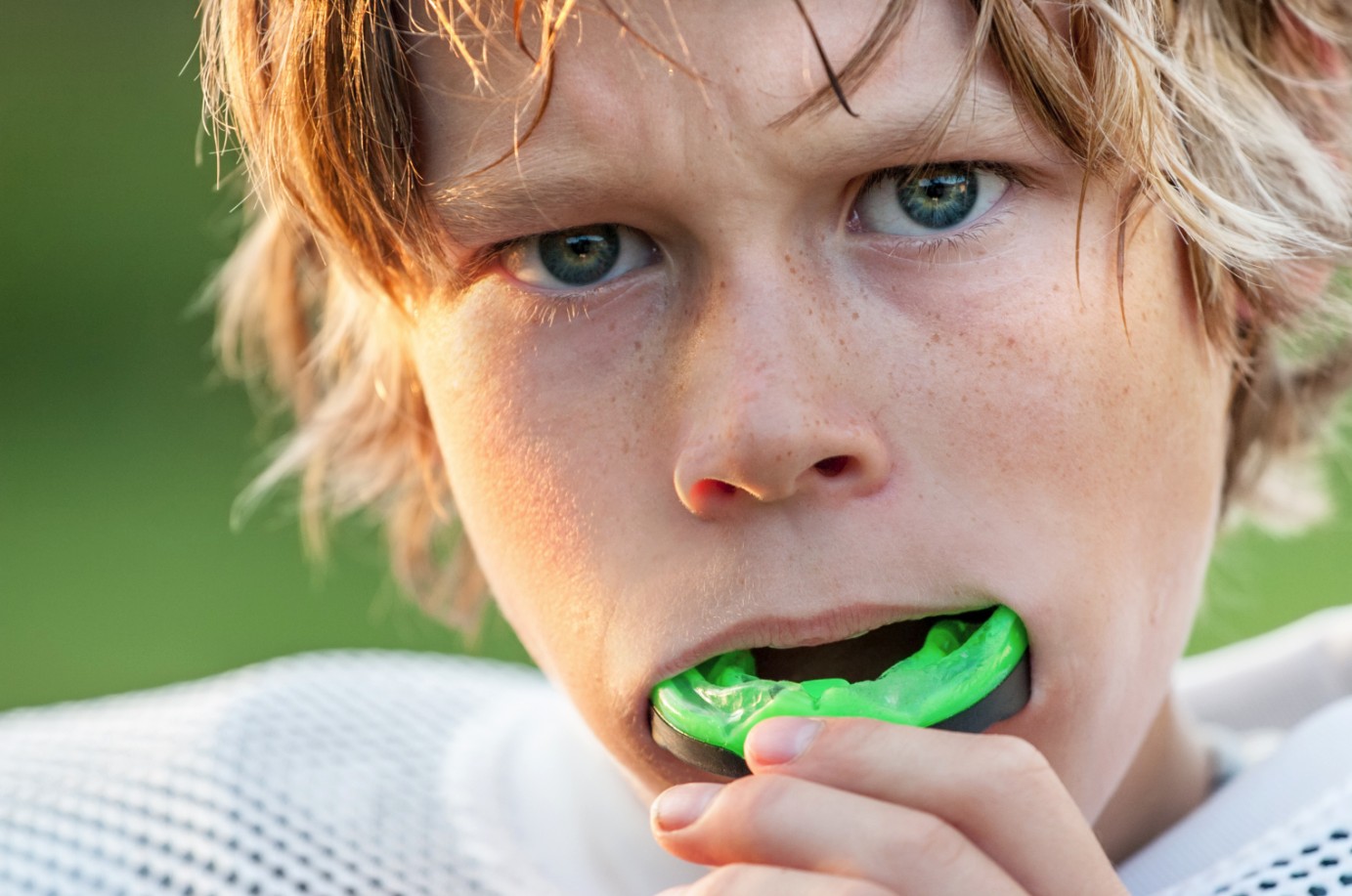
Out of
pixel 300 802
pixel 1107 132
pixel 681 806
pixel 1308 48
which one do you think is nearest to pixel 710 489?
pixel 681 806

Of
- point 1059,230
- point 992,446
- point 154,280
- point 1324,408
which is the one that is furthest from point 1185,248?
point 154,280

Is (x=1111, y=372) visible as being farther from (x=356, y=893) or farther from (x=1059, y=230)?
(x=356, y=893)

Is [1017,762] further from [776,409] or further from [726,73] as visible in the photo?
[726,73]

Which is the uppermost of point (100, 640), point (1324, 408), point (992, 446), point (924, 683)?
point (1324, 408)

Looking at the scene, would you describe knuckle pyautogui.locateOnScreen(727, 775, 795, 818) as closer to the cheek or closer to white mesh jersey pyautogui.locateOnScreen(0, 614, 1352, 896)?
the cheek

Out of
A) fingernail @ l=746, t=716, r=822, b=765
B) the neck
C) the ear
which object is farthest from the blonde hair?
fingernail @ l=746, t=716, r=822, b=765

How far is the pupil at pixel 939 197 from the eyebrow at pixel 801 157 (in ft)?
0.07

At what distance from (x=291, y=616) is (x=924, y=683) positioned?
2.93 m

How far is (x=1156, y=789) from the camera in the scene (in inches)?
47.1

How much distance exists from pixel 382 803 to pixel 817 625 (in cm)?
54

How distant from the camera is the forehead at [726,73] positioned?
875 mm

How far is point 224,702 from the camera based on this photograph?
1.36 m

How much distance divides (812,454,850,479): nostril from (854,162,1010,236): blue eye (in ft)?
0.51

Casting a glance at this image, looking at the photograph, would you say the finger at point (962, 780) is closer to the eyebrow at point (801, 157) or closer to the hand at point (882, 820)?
the hand at point (882, 820)
